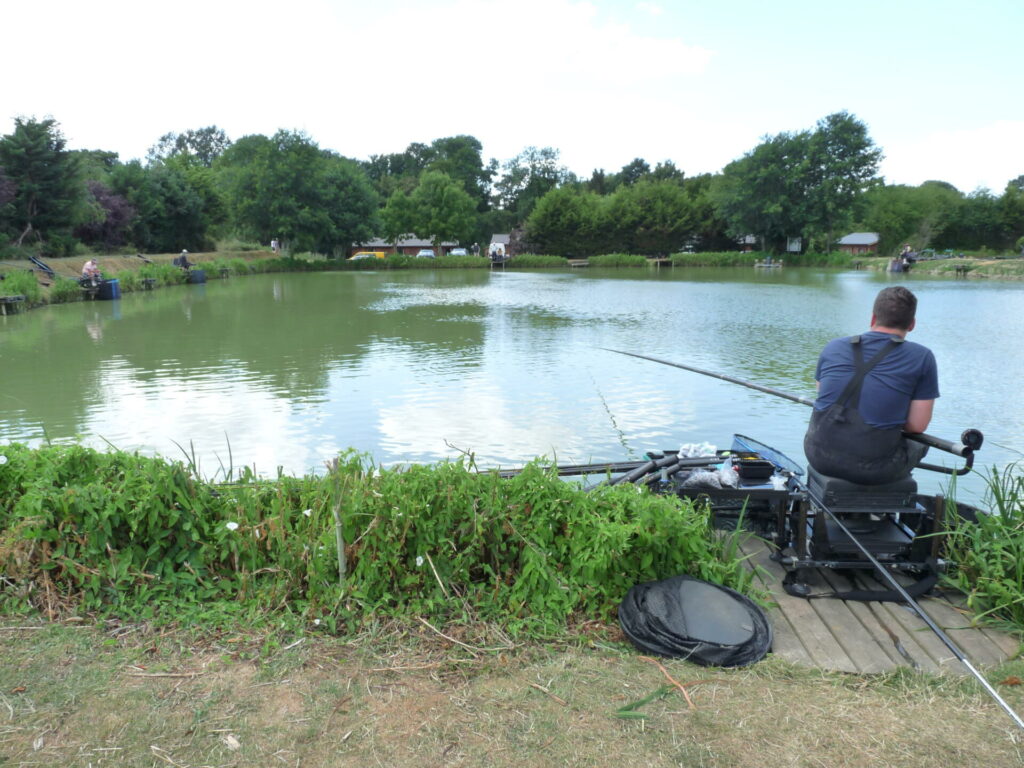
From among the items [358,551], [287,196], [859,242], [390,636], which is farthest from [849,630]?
[859,242]

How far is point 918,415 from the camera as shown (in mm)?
3328

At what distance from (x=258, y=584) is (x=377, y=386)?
7.40 m

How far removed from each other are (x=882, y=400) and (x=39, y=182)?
35.3m

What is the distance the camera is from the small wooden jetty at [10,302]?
19453 millimetres

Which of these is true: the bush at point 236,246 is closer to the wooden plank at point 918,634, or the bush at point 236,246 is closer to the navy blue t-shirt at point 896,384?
the navy blue t-shirt at point 896,384

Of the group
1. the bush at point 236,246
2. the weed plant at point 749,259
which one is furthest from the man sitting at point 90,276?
the weed plant at point 749,259

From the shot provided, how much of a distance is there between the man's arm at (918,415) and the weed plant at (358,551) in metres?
1.04

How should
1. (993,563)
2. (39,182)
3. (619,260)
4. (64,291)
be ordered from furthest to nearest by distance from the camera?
(619,260)
(39,182)
(64,291)
(993,563)

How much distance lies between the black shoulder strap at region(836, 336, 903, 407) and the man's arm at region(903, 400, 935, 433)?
251 millimetres

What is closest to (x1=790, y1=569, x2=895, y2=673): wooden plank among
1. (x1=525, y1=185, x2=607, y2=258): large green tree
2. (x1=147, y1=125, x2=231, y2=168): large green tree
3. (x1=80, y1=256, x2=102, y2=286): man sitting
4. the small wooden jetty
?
the small wooden jetty

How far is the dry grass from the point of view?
86.6 inches

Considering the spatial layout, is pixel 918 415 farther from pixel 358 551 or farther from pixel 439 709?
pixel 358 551

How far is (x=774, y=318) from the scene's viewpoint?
1955cm

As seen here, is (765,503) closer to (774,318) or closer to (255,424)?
(255,424)
